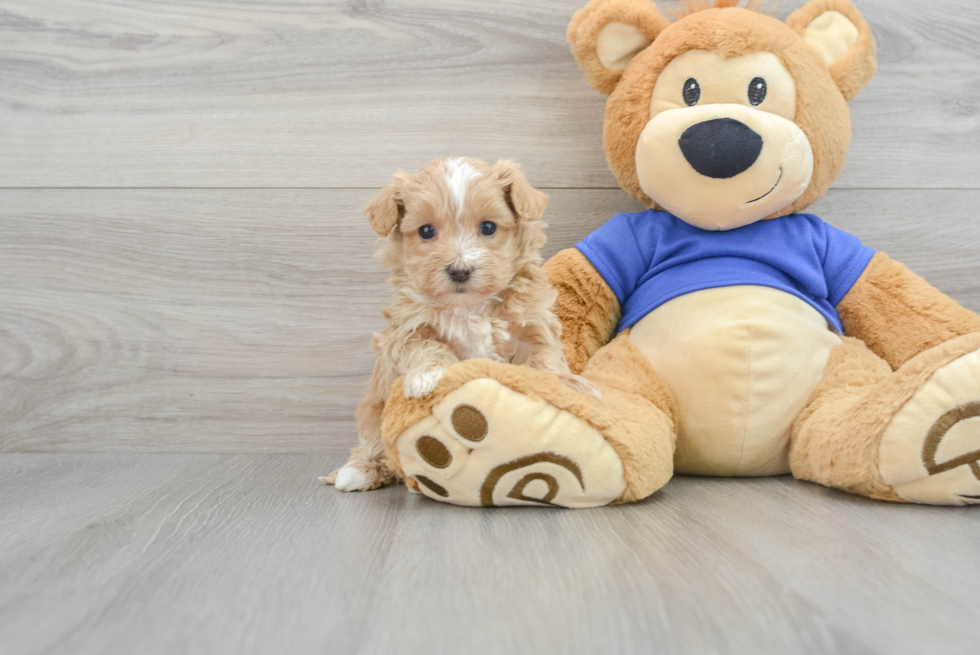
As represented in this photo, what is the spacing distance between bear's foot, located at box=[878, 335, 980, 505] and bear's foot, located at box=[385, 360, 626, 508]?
34 centimetres

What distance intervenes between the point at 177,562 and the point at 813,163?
104cm

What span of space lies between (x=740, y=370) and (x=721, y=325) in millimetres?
72

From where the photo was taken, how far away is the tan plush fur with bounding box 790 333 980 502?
84 cm

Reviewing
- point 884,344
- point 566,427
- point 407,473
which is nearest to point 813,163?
point 884,344

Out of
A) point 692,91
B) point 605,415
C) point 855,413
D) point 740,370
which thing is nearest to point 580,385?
point 605,415

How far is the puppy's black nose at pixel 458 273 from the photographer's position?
0.84 m

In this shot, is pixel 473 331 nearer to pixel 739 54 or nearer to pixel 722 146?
pixel 722 146

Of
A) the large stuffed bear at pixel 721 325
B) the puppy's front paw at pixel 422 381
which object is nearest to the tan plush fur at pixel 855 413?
the large stuffed bear at pixel 721 325

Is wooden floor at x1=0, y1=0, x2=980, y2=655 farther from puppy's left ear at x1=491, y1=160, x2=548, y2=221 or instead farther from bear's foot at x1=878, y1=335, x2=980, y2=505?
bear's foot at x1=878, y1=335, x2=980, y2=505

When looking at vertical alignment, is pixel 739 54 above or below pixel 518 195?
above

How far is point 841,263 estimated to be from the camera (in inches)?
43.2

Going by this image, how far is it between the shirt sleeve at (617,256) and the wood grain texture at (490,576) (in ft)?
1.17

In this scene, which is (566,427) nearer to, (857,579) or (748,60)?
(857,579)

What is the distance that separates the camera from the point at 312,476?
1164mm
